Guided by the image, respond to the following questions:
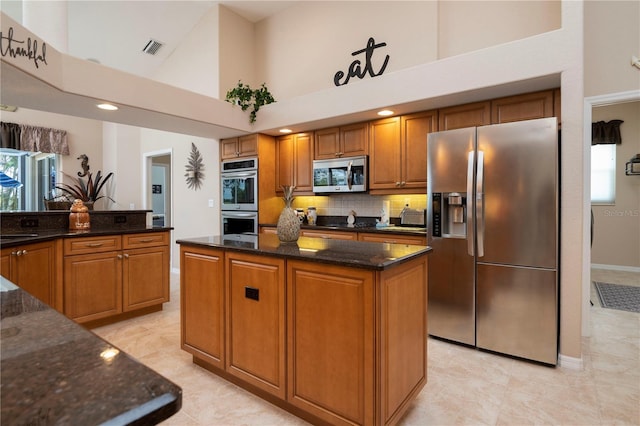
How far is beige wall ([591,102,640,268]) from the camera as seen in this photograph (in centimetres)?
561

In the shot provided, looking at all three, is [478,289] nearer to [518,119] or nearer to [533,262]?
[533,262]

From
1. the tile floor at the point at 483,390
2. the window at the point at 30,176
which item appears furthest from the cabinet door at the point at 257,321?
the window at the point at 30,176

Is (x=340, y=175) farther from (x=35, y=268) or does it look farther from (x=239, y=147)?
(x=35, y=268)

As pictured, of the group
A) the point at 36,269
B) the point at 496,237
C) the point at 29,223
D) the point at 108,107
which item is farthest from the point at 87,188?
the point at 496,237

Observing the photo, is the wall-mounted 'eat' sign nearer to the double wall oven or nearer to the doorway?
the double wall oven

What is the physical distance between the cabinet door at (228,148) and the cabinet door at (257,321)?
3.02 metres

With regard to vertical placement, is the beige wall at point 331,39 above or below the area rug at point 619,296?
above

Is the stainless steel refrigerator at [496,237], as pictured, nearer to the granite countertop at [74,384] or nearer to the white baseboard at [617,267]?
the granite countertop at [74,384]

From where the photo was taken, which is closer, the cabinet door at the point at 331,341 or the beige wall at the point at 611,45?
the cabinet door at the point at 331,341

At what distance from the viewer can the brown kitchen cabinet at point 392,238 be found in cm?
322

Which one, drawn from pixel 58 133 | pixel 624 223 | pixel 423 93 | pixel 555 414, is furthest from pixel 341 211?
pixel 58 133

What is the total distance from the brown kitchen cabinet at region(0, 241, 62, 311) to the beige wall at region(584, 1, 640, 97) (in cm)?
516

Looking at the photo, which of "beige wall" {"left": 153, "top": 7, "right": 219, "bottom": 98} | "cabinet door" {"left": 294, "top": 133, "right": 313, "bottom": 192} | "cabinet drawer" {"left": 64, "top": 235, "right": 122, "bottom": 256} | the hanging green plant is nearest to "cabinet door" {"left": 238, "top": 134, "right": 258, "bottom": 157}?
the hanging green plant

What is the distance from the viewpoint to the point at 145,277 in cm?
358
